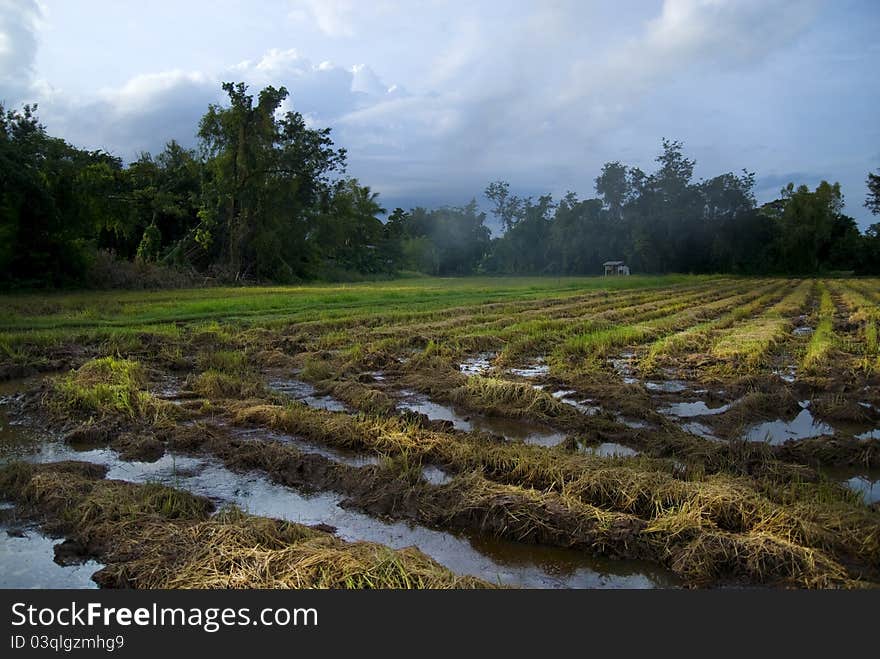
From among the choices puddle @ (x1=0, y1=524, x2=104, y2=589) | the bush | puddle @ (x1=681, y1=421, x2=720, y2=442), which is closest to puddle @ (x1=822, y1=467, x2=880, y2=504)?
puddle @ (x1=681, y1=421, x2=720, y2=442)

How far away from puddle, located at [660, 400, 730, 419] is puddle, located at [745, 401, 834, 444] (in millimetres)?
551

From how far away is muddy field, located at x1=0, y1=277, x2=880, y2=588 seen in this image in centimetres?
323

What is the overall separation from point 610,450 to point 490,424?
1366 mm

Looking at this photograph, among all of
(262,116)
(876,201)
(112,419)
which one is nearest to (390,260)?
(262,116)

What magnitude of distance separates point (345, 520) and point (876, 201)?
7410cm

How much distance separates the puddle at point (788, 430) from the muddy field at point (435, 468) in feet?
0.12

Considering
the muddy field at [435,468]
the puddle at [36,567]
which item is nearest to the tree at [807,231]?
the muddy field at [435,468]

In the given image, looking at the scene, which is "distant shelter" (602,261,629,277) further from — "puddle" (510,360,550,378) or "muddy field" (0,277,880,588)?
"puddle" (510,360,550,378)

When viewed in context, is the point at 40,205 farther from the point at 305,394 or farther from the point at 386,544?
the point at 386,544

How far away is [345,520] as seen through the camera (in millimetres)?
3902

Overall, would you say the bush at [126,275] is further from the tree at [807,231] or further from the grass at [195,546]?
the tree at [807,231]

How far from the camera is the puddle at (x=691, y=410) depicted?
21.4ft

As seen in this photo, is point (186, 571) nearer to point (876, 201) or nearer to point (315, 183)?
point (315, 183)

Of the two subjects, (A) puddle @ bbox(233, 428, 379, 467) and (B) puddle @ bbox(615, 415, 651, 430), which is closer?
(A) puddle @ bbox(233, 428, 379, 467)
